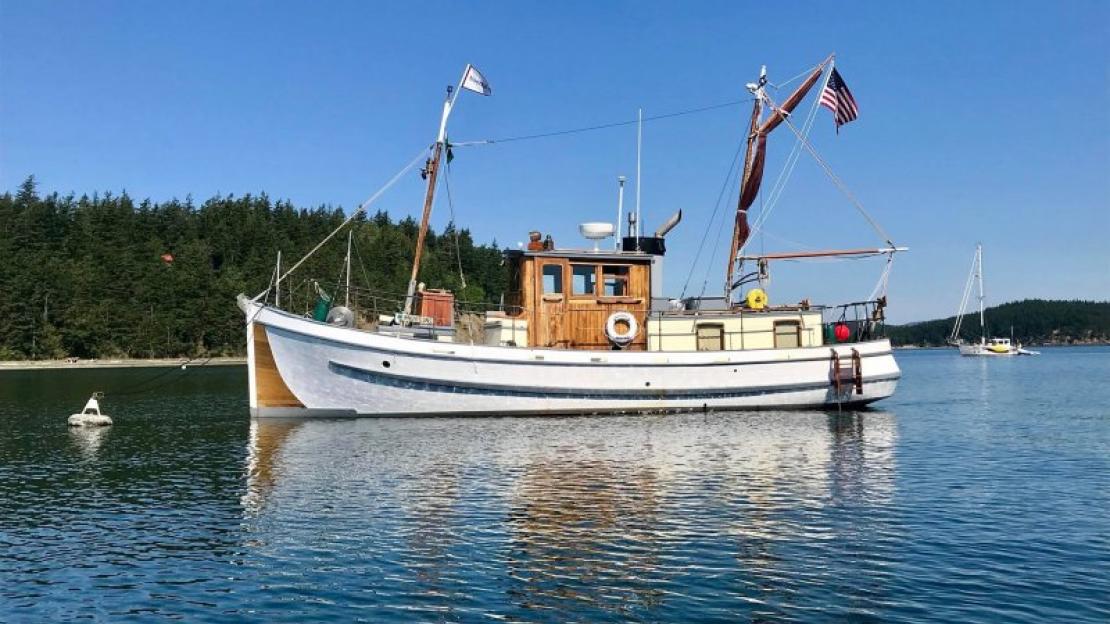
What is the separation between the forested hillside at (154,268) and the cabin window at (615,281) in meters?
37.8

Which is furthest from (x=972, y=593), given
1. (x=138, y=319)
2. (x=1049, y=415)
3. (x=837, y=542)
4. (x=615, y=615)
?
(x=138, y=319)

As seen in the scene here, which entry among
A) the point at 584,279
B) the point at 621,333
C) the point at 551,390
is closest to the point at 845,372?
the point at 621,333

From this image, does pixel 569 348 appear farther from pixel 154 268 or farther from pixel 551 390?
pixel 154 268

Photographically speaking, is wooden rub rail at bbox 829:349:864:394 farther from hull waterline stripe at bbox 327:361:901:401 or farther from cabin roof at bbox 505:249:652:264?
cabin roof at bbox 505:249:652:264

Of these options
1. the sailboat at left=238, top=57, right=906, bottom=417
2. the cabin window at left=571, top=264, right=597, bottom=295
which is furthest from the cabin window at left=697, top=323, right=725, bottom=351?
the cabin window at left=571, top=264, right=597, bottom=295

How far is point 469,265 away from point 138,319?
218 feet

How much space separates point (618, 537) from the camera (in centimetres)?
1286

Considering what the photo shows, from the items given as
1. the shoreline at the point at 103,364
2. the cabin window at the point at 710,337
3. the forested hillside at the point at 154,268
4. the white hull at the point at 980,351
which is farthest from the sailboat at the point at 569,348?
the white hull at the point at 980,351

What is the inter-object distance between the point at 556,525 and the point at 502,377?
48.9ft

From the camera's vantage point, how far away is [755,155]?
3550 centimetres

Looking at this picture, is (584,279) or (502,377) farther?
(584,279)

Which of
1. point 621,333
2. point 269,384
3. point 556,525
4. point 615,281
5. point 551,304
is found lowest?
point 556,525

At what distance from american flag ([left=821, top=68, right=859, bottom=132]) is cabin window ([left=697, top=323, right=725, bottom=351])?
952 centimetres

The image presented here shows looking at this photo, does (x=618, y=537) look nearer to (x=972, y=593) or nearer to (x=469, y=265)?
(x=972, y=593)
